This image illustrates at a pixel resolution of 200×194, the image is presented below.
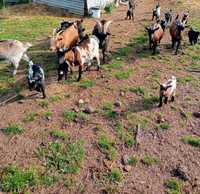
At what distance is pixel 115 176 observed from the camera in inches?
437

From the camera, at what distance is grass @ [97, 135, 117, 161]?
11.8 m

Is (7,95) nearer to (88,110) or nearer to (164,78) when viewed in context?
(88,110)

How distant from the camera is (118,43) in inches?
748

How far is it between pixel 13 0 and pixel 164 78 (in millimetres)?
13816

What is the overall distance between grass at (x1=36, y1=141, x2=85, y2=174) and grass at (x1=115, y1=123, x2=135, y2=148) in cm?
120

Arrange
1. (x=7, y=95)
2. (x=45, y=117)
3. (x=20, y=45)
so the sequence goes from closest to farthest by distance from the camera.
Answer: (x=45, y=117) < (x=7, y=95) < (x=20, y=45)

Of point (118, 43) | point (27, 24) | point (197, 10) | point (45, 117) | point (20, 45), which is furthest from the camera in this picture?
point (197, 10)

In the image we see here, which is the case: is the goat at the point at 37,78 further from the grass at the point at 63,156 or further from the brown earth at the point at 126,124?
the grass at the point at 63,156

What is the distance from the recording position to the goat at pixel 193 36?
19.0 meters

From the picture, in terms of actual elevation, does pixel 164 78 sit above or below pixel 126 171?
above

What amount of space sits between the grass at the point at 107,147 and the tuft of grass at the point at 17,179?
2.04 meters

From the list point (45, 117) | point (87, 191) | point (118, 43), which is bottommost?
point (87, 191)

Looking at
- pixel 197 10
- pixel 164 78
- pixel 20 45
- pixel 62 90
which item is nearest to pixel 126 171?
pixel 62 90

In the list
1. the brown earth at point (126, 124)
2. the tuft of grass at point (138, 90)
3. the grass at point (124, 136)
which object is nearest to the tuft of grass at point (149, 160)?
the brown earth at point (126, 124)
